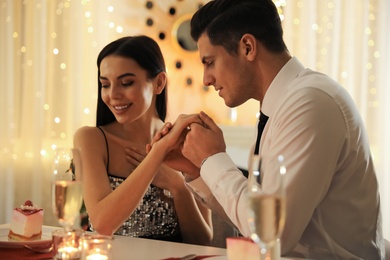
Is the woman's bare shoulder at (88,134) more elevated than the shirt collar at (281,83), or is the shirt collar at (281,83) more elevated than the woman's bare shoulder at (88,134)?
the shirt collar at (281,83)

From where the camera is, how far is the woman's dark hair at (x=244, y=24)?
200 centimetres

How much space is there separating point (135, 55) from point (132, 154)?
1.27ft

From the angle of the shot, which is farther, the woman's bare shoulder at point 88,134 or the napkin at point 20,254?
the woman's bare shoulder at point 88,134

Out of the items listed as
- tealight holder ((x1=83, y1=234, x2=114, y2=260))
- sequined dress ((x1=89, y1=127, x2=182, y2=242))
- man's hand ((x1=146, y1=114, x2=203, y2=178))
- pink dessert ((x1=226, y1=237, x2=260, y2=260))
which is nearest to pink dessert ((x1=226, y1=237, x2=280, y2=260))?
pink dessert ((x1=226, y1=237, x2=260, y2=260))

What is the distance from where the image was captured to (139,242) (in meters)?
1.79

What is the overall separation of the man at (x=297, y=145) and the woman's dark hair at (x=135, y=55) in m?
0.52

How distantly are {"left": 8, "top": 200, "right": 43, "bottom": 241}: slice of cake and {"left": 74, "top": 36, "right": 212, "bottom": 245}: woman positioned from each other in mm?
456

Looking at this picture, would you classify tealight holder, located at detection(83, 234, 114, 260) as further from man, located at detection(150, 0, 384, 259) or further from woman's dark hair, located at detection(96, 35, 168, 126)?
woman's dark hair, located at detection(96, 35, 168, 126)

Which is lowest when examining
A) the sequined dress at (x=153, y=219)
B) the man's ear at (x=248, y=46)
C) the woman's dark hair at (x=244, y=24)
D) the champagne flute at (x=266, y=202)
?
the sequined dress at (x=153, y=219)

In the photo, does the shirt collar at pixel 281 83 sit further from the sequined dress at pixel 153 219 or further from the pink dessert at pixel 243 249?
the pink dessert at pixel 243 249

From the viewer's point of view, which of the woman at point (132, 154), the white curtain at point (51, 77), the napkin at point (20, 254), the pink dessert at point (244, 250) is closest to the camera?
the pink dessert at point (244, 250)

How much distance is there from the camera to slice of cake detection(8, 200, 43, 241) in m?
1.72

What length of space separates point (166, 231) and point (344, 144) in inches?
35.6

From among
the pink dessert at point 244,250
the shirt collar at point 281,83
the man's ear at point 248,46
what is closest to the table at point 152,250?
the pink dessert at point 244,250
